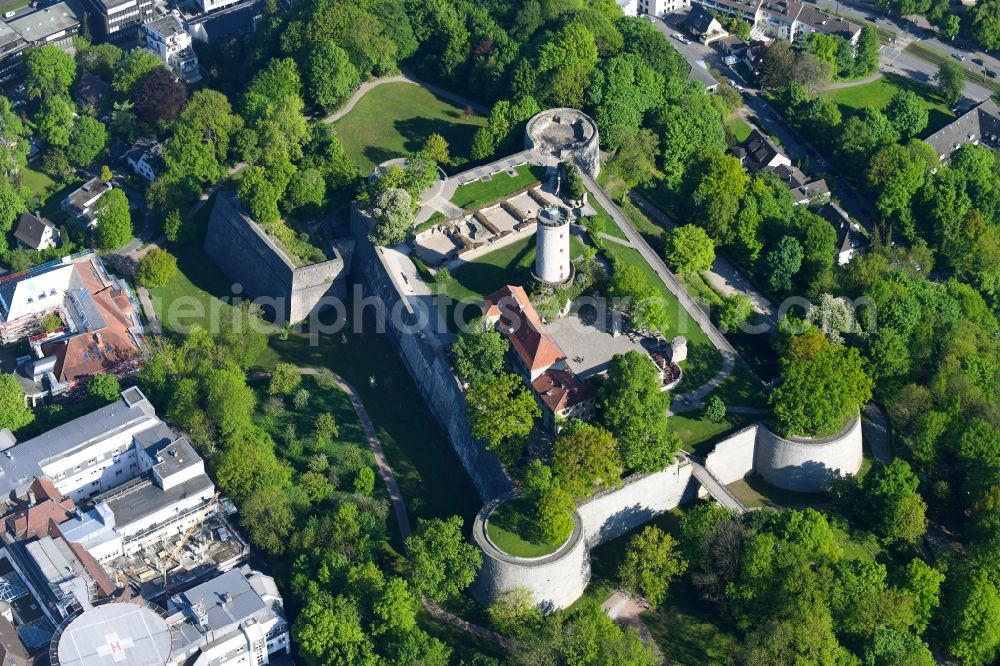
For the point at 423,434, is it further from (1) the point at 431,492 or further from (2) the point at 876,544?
(2) the point at 876,544

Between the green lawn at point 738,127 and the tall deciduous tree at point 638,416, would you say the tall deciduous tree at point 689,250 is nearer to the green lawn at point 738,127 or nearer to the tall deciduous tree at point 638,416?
the tall deciduous tree at point 638,416

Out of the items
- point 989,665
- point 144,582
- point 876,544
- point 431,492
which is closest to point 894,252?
point 876,544

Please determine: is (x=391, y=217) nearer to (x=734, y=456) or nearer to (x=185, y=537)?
(x=185, y=537)

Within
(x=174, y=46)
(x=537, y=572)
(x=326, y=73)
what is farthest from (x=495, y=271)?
(x=174, y=46)

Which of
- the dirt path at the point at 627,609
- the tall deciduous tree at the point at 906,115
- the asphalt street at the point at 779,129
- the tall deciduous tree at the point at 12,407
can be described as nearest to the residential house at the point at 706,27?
the asphalt street at the point at 779,129

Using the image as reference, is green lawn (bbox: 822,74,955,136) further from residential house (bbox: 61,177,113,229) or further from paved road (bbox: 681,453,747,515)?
residential house (bbox: 61,177,113,229)

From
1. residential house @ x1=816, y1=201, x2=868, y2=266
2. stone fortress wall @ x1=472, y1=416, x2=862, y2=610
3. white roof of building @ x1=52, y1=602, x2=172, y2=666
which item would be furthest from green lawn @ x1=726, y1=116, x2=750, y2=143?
white roof of building @ x1=52, y1=602, x2=172, y2=666
